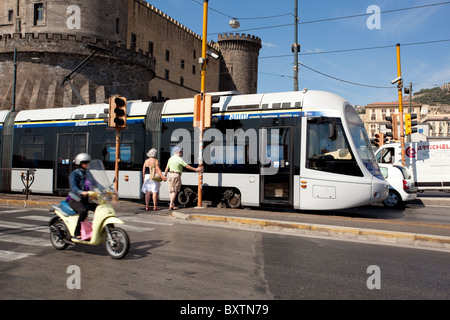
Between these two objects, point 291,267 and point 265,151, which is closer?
point 291,267

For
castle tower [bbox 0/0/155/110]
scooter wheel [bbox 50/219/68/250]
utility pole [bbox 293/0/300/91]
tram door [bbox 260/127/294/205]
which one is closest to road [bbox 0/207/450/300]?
scooter wheel [bbox 50/219/68/250]

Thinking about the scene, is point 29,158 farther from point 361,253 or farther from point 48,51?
point 48,51

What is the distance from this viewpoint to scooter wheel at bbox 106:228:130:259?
5.75 metres

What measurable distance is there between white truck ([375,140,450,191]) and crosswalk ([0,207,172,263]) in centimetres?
1223

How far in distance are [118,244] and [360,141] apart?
705cm

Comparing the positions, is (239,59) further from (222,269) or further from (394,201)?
(222,269)

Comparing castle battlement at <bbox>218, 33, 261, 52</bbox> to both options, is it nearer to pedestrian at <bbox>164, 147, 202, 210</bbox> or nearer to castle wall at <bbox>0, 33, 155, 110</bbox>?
castle wall at <bbox>0, 33, 155, 110</bbox>

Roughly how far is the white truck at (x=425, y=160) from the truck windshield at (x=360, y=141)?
755cm

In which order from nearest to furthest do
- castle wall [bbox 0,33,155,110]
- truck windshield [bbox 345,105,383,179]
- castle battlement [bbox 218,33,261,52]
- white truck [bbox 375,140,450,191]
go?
truck windshield [bbox 345,105,383,179], white truck [bbox 375,140,450,191], castle wall [bbox 0,33,155,110], castle battlement [bbox 218,33,261,52]

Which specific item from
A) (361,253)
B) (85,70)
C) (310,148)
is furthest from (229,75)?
(361,253)

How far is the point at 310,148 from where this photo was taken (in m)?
10.3

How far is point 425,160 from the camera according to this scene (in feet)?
59.7
